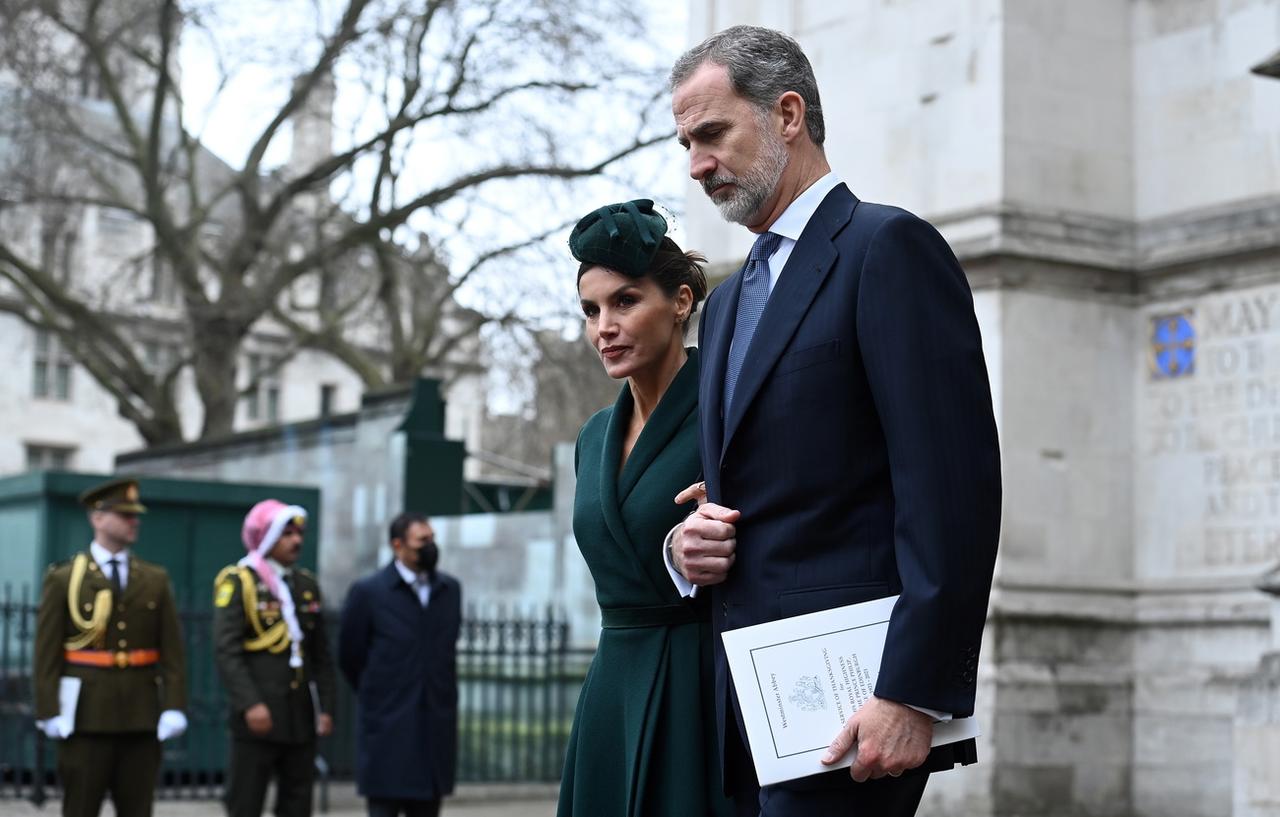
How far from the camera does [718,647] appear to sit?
3.63m

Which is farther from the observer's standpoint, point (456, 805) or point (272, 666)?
point (456, 805)

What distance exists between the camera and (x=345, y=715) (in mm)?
16016

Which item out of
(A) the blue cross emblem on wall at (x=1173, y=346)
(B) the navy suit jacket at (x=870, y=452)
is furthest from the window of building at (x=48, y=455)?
(B) the navy suit jacket at (x=870, y=452)

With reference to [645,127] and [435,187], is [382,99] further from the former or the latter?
[645,127]

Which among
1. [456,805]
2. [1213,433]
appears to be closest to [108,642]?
[456,805]

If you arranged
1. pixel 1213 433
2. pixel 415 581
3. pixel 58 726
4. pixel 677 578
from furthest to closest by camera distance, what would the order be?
pixel 1213 433 → pixel 415 581 → pixel 58 726 → pixel 677 578

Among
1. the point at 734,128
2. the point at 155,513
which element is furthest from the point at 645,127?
the point at 734,128

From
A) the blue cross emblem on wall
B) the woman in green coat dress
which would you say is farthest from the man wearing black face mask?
the woman in green coat dress

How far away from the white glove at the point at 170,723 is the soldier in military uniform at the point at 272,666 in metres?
0.27

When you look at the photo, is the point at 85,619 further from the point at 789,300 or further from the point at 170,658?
the point at 789,300

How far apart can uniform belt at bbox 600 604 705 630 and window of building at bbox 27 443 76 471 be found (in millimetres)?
63212

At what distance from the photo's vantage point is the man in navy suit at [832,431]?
3158mm

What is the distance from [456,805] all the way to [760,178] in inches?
497

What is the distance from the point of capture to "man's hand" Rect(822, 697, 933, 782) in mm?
3139
